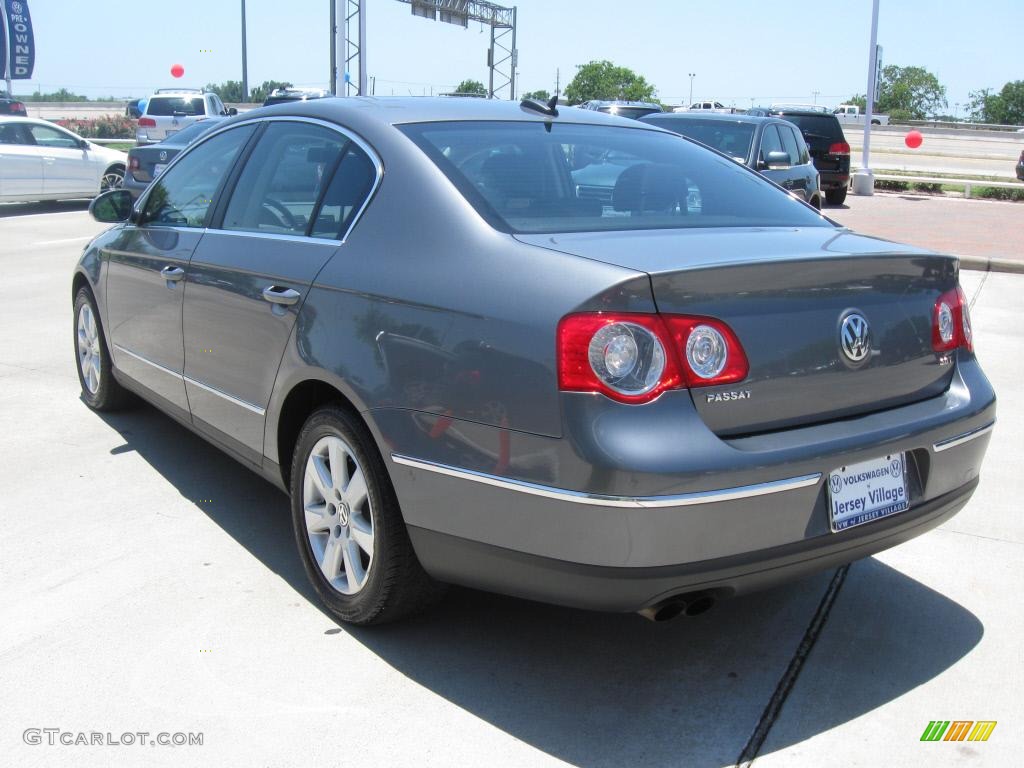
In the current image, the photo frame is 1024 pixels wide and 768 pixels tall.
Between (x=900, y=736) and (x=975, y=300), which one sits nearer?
(x=900, y=736)

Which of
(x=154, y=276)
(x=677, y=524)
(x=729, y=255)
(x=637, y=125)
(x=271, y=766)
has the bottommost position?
(x=271, y=766)

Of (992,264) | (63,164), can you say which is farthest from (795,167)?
(63,164)

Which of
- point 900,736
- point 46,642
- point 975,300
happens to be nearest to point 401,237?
point 46,642

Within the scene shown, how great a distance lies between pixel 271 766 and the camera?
2.71 meters

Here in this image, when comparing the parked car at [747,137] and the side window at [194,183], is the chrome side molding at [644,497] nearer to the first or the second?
the side window at [194,183]

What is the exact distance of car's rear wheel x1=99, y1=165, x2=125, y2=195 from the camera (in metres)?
18.3

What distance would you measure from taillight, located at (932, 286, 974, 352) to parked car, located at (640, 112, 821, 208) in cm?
823

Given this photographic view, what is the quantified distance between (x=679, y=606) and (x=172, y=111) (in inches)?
1085

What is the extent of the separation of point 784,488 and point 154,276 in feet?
9.75

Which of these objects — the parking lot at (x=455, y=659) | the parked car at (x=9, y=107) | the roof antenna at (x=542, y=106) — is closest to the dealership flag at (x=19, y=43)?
the parked car at (x=9, y=107)

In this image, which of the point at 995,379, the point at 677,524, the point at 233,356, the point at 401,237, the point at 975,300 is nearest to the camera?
the point at 677,524

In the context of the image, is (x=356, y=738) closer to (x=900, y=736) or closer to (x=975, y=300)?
(x=900, y=736)

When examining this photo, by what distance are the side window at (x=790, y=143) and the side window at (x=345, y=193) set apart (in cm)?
995

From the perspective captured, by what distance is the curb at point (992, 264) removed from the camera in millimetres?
11852
